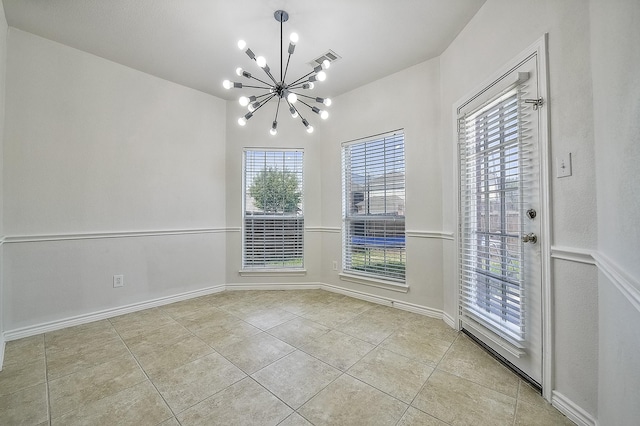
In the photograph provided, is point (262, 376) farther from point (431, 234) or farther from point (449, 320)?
point (431, 234)

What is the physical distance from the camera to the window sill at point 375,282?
3104mm

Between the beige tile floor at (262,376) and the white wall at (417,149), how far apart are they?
0.45 meters

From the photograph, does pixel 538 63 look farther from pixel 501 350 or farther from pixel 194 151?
pixel 194 151

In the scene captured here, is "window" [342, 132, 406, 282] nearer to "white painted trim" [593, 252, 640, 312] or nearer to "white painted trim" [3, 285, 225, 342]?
"white painted trim" [593, 252, 640, 312]

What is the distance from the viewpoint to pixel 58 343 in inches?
90.7

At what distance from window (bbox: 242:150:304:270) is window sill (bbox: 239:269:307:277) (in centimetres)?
7

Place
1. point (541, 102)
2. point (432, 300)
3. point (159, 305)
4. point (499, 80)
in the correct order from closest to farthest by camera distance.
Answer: point (541, 102) → point (499, 80) → point (432, 300) → point (159, 305)

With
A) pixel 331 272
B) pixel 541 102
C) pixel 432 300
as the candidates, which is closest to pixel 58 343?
pixel 331 272

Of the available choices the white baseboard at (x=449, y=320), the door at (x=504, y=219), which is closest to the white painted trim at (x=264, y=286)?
Result: the white baseboard at (x=449, y=320)

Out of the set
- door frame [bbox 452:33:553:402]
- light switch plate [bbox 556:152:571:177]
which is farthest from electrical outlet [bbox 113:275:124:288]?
light switch plate [bbox 556:152:571:177]

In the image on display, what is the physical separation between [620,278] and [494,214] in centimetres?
109

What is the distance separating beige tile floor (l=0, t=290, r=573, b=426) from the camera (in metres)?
1.46

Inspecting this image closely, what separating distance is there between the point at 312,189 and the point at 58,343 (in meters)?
3.06

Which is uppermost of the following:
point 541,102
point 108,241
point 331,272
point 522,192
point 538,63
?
point 538,63
